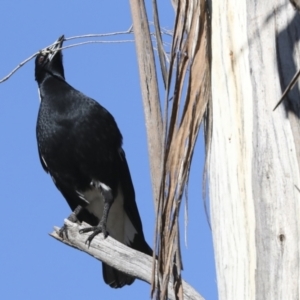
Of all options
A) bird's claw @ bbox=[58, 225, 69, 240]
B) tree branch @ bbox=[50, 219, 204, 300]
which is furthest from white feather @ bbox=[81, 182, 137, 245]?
tree branch @ bbox=[50, 219, 204, 300]

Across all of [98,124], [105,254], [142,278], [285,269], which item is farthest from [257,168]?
[98,124]

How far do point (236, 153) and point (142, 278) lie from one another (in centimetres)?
66

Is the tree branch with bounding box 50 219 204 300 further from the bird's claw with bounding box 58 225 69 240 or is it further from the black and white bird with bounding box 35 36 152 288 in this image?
the black and white bird with bounding box 35 36 152 288

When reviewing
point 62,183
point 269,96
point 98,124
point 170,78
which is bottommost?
point 269,96

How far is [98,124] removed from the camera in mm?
4719

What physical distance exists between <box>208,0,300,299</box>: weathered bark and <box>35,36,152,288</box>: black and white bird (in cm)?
245

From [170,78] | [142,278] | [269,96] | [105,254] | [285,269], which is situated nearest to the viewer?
[285,269]

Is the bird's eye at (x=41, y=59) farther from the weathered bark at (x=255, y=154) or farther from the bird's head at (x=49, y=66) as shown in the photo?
the weathered bark at (x=255, y=154)

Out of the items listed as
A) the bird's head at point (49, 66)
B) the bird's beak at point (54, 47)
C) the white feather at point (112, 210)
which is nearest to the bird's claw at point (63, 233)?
the bird's beak at point (54, 47)

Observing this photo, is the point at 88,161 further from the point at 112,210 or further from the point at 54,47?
the point at 54,47

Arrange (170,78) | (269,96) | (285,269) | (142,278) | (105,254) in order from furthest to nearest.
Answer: (105,254)
(142,278)
(170,78)
(269,96)
(285,269)

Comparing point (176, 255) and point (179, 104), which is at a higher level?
point (179, 104)

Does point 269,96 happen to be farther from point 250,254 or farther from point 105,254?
point 105,254

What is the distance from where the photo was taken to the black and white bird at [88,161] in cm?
468
